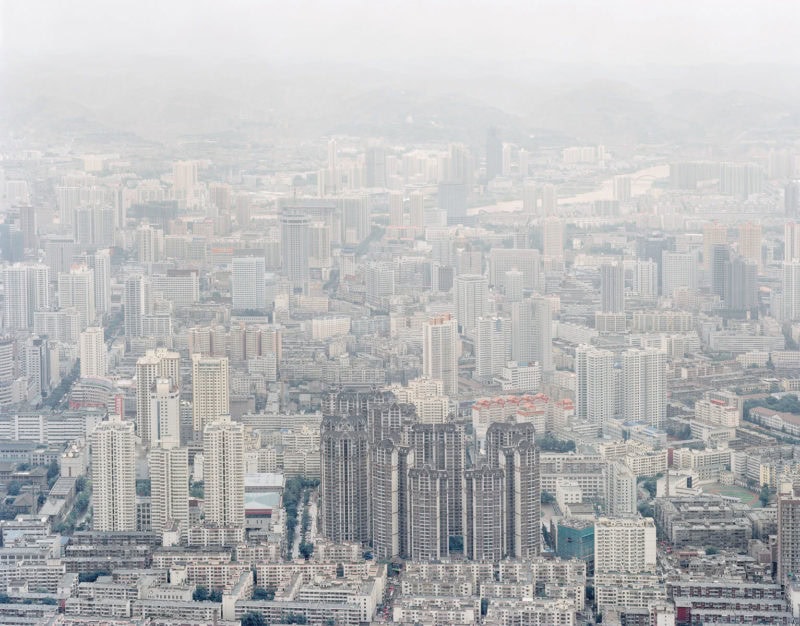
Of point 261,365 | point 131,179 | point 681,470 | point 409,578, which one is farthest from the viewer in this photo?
point 131,179

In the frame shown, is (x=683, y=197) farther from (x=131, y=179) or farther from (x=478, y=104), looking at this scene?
(x=131, y=179)

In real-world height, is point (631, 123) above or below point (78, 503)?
above

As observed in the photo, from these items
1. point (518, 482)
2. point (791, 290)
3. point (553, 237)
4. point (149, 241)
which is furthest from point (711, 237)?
point (518, 482)

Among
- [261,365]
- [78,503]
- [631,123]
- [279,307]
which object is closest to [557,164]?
[631,123]

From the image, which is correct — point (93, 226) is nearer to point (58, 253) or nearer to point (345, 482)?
point (58, 253)

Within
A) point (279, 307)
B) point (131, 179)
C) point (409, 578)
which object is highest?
point (131, 179)

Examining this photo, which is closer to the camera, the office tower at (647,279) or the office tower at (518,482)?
the office tower at (518,482)

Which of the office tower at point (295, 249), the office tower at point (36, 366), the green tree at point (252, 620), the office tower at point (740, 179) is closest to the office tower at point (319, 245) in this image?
the office tower at point (295, 249)

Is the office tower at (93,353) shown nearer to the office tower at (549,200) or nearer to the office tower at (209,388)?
the office tower at (209,388)
